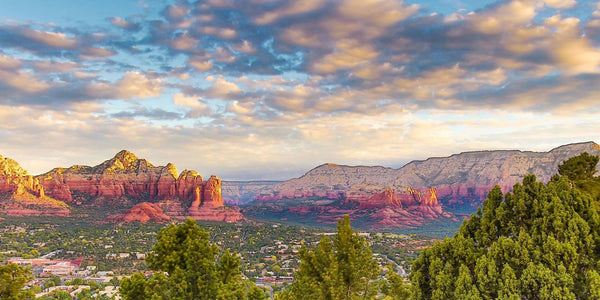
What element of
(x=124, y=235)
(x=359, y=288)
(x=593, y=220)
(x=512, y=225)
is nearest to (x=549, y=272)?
(x=512, y=225)

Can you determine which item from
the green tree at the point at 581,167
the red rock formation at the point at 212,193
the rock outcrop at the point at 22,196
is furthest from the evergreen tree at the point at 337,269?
the red rock formation at the point at 212,193

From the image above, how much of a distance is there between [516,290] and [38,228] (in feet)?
407

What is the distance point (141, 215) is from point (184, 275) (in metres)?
123

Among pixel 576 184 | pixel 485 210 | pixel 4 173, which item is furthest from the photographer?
pixel 4 173

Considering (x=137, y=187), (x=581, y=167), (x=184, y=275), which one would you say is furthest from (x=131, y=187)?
(x=581, y=167)

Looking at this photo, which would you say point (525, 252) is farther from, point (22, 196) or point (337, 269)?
point (22, 196)

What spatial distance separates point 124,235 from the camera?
4181 inches

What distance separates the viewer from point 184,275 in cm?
1608

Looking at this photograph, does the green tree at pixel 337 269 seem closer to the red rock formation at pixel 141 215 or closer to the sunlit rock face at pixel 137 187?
the red rock formation at pixel 141 215

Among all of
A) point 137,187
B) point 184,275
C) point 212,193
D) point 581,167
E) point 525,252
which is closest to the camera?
point 525,252

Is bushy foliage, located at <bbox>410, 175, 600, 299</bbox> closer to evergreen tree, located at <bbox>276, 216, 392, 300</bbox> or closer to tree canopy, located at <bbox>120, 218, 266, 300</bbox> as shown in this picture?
evergreen tree, located at <bbox>276, 216, 392, 300</bbox>

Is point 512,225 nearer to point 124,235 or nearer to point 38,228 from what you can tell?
point 124,235

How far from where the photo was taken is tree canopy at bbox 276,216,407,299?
1664 centimetres

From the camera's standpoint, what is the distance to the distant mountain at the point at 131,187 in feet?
476
